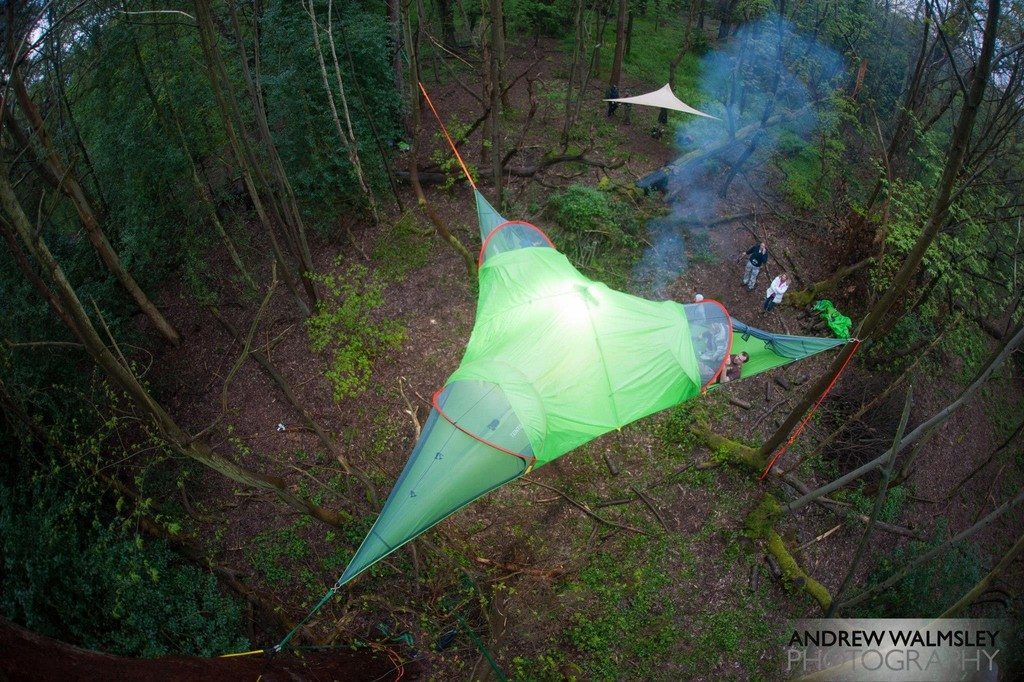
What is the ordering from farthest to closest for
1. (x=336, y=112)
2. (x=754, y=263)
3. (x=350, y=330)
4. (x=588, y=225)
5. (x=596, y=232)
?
(x=588, y=225)
(x=596, y=232)
(x=754, y=263)
(x=336, y=112)
(x=350, y=330)

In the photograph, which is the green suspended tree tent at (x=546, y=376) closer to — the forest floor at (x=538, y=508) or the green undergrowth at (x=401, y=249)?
the forest floor at (x=538, y=508)

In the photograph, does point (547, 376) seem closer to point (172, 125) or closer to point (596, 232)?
point (596, 232)

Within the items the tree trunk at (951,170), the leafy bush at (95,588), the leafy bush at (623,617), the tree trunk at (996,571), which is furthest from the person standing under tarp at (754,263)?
the leafy bush at (95,588)

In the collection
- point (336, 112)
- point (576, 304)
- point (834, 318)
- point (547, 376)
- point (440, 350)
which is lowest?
point (834, 318)

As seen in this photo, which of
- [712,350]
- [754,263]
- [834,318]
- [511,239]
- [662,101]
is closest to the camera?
[712,350]

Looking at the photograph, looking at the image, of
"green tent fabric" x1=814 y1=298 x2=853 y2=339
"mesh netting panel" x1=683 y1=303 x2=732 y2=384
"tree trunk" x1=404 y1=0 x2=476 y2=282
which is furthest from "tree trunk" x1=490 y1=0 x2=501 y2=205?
"green tent fabric" x1=814 y1=298 x2=853 y2=339

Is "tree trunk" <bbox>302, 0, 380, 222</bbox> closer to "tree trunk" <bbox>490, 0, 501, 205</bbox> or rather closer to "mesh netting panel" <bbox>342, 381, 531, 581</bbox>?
"tree trunk" <bbox>490, 0, 501, 205</bbox>

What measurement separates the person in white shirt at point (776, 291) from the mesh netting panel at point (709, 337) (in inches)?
106

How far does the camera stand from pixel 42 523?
6230 mm

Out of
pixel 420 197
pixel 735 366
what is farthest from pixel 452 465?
pixel 420 197

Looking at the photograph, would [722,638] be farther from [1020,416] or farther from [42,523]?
[1020,416]

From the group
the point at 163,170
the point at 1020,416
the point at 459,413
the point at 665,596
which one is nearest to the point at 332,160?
the point at 163,170

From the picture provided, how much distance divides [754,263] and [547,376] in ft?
15.6

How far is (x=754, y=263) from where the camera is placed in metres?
9.30
